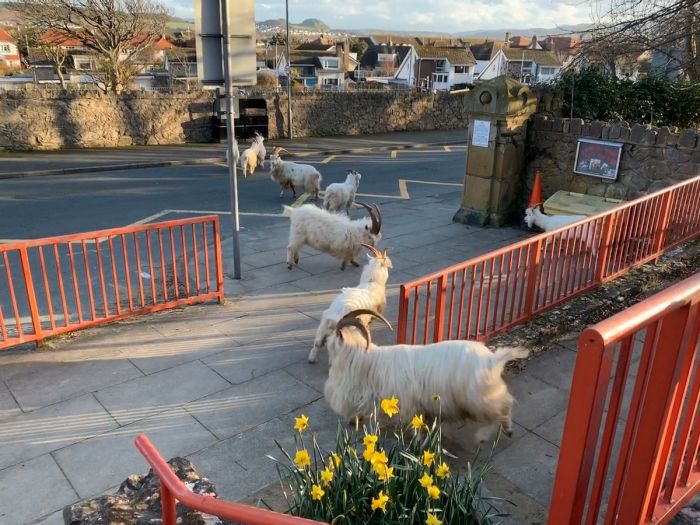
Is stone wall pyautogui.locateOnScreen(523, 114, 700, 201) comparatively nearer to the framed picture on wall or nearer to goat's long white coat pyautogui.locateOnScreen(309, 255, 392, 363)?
the framed picture on wall

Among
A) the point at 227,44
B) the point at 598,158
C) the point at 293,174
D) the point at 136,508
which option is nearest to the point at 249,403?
the point at 136,508

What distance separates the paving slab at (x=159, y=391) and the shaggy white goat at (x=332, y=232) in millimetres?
3233

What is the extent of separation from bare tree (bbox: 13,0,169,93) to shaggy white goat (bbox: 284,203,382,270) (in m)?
20.5

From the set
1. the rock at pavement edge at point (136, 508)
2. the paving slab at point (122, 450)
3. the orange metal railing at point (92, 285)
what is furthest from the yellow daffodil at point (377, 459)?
the orange metal railing at point (92, 285)

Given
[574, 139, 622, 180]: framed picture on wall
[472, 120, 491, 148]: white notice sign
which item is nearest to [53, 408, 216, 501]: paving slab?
[472, 120, 491, 148]: white notice sign

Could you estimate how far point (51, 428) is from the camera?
4.70 meters

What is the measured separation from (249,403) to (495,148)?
754 centimetres

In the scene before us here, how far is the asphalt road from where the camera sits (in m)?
11.9

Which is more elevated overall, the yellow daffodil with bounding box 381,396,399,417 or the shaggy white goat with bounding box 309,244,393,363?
the yellow daffodil with bounding box 381,396,399,417

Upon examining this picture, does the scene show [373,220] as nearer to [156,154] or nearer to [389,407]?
[389,407]

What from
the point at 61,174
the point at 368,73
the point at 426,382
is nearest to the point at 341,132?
the point at 61,174

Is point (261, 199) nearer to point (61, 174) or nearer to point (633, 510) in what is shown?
point (61, 174)

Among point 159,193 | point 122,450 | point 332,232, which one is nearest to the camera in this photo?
point 122,450

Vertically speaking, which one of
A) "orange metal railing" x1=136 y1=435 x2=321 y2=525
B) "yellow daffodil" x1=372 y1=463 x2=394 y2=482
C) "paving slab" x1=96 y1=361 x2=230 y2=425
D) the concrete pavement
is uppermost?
"orange metal railing" x1=136 y1=435 x2=321 y2=525
